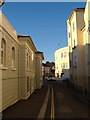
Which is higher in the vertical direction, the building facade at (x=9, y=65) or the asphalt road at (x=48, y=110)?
the building facade at (x=9, y=65)

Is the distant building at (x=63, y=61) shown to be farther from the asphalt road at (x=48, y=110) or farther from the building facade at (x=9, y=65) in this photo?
the asphalt road at (x=48, y=110)

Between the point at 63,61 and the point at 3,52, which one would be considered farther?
the point at 63,61

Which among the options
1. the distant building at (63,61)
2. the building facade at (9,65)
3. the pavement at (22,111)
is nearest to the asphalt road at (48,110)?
the pavement at (22,111)

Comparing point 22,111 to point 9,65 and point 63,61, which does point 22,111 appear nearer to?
point 9,65

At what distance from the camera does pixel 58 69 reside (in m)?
67.8

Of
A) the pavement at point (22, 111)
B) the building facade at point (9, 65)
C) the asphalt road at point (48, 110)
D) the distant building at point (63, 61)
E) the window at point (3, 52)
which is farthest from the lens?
the distant building at point (63, 61)

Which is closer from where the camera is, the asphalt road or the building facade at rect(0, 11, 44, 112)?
the asphalt road

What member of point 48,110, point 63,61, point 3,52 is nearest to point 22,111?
point 48,110

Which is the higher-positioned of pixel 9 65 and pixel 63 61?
pixel 63 61

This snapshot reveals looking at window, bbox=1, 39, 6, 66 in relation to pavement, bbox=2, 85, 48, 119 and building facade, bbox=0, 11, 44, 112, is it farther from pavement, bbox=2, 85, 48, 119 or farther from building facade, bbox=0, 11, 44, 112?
pavement, bbox=2, 85, 48, 119

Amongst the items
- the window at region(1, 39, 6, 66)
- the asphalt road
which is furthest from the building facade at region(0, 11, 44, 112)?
the asphalt road

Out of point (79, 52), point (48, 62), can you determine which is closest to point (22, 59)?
point (79, 52)

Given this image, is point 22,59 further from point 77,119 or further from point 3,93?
point 77,119

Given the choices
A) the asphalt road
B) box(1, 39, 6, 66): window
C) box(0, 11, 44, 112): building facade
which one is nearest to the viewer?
the asphalt road
